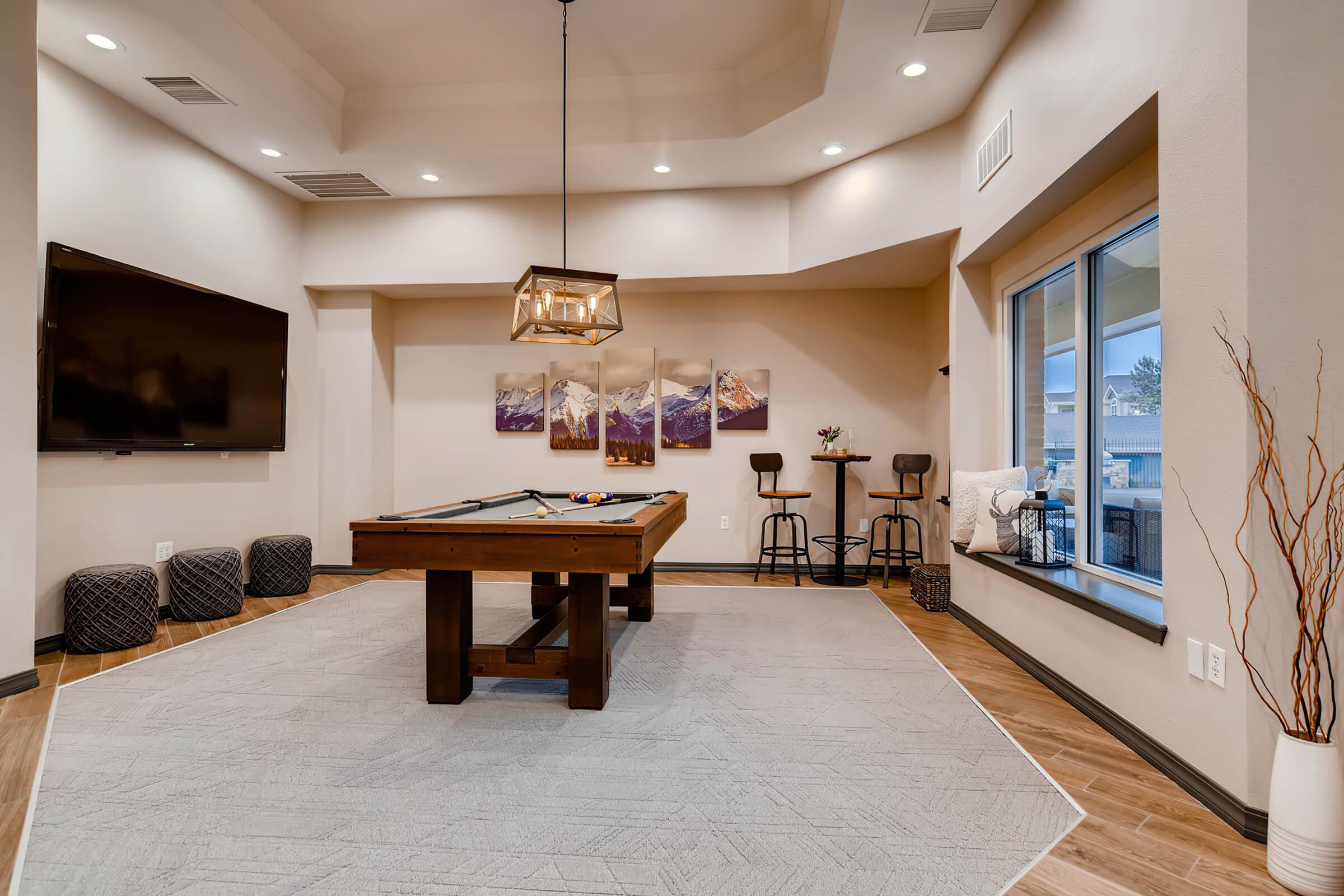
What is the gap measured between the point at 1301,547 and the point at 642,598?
3076mm

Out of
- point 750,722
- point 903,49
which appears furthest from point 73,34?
point 750,722

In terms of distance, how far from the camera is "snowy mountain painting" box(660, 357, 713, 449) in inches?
231

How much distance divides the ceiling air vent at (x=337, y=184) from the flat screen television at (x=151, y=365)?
3.57 ft

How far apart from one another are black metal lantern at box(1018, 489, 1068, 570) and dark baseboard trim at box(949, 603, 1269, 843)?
1.58 feet

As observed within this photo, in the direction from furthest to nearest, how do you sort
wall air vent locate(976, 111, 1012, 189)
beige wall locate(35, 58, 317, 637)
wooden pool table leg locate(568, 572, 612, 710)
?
beige wall locate(35, 58, 317, 637) < wall air vent locate(976, 111, 1012, 189) < wooden pool table leg locate(568, 572, 612, 710)

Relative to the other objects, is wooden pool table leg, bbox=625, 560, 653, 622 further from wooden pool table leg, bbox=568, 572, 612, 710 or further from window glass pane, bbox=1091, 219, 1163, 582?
window glass pane, bbox=1091, 219, 1163, 582

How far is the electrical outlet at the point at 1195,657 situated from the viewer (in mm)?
1932

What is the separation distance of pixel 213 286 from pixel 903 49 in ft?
16.1

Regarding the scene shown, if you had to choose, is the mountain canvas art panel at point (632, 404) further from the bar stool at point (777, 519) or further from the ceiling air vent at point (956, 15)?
the ceiling air vent at point (956, 15)

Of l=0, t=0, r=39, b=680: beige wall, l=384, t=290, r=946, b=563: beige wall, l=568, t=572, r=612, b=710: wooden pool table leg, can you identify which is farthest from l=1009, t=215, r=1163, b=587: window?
l=0, t=0, r=39, b=680: beige wall

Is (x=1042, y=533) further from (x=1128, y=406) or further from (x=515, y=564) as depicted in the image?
(x=515, y=564)

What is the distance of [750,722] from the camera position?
2520 mm

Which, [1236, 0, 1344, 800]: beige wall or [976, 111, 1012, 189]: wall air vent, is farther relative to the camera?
[976, 111, 1012, 189]: wall air vent

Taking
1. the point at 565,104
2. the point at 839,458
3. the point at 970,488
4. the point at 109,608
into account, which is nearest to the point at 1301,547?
the point at 970,488
